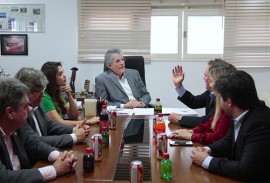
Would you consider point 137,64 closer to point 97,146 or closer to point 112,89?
point 112,89

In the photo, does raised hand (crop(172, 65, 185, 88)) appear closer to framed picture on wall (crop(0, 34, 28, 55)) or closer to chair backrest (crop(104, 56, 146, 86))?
chair backrest (crop(104, 56, 146, 86))

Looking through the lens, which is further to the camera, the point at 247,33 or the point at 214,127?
the point at 247,33

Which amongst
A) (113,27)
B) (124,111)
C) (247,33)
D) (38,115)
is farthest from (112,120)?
(247,33)

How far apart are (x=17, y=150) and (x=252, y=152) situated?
1149 mm

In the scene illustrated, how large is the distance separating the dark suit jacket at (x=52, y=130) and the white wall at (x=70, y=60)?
7.72 ft

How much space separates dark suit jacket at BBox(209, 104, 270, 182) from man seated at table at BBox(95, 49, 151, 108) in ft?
6.36

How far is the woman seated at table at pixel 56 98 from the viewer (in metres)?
2.38

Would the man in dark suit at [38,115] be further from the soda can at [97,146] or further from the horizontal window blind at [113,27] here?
the horizontal window blind at [113,27]

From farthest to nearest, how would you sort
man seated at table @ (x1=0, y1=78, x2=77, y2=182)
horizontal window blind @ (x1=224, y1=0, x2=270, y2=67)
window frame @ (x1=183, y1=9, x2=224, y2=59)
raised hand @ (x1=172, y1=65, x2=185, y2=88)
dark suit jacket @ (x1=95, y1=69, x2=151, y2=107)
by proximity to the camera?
window frame @ (x1=183, y1=9, x2=224, y2=59) < horizontal window blind @ (x1=224, y1=0, x2=270, y2=67) < dark suit jacket @ (x1=95, y1=69, x2=151, y2=107) < raised hand @ (x1=172, y1=65, x2=185, y2=88) < man seated at table @ (x1=0, y1=78, x2=77, y2=182)

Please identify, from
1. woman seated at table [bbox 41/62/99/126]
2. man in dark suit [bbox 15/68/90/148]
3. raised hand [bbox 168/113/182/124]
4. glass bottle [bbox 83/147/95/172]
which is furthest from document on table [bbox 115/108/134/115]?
glass bottle [bbox 83/147/95/172]

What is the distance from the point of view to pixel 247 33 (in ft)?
14.3

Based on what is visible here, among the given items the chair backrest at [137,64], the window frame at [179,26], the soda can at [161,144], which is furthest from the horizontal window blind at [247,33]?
the soda can at [161,144]

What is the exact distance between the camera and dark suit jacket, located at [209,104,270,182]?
1.39m

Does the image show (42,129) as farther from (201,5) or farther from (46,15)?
(201,5)
